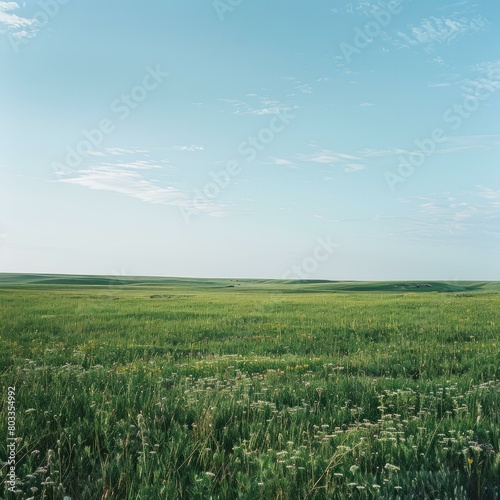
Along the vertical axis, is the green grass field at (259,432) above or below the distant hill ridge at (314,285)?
above

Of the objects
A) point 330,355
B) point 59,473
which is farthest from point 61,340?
point 59,473

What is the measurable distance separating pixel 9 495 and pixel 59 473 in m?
0.45

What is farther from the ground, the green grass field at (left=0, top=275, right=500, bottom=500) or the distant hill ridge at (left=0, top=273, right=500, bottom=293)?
the green grass field at (left=0, top=275, right=500, bottom=500)

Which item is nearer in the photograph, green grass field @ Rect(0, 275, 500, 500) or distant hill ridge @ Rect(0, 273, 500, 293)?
green grass field @ Rect(0, 275, 500, 500)

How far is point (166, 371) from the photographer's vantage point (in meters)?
10.1

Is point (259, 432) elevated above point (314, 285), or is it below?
above

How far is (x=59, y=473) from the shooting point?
14.8 ft

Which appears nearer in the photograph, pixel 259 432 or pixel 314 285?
pixel 259 432

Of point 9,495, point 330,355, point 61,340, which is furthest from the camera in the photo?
point 61,340

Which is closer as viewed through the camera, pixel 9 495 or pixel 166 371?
pixel 9 495

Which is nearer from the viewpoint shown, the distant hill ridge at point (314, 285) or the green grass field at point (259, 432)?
the green grass field at point (259, 432)

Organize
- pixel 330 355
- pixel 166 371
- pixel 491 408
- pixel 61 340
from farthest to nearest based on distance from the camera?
pixel 61 340
pixel 330 355
pixel 166 371
pixel 491 408

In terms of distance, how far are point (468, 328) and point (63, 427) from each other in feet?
52.5

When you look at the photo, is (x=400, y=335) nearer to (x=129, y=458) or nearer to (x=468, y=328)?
(x=468, y=328)
